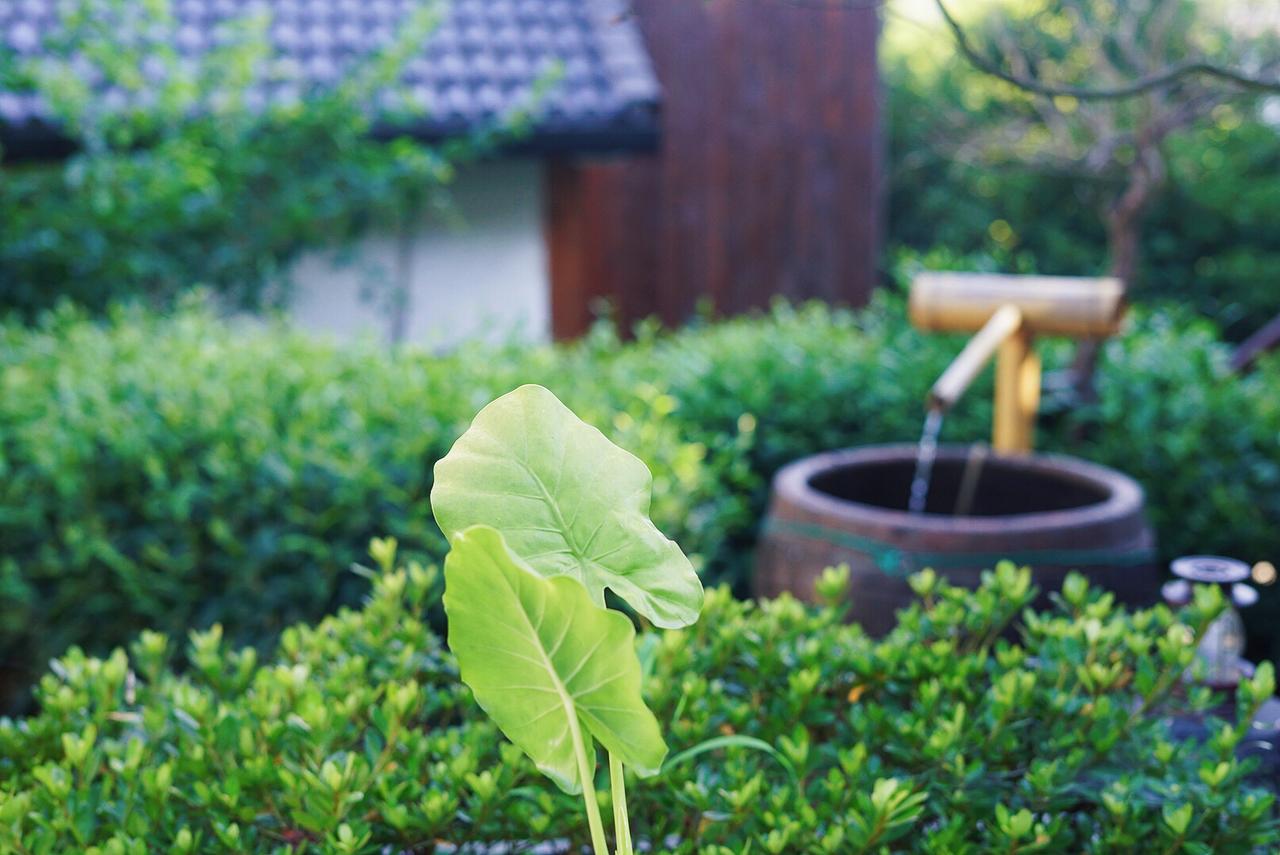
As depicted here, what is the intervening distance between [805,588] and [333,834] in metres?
1.56

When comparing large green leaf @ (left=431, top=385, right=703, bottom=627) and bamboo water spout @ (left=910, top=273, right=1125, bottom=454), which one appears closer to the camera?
large green leaf @ (left=431, top=385, right=703, bottom=627)

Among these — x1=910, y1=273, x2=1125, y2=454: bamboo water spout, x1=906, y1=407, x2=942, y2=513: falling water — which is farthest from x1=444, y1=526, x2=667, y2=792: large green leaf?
x1=906, y1=407, x2=942, y2=513: falling water

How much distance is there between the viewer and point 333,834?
4.26 feet

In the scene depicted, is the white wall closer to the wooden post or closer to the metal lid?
the wooden post

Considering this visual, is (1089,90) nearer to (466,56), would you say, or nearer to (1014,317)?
(1014,317)

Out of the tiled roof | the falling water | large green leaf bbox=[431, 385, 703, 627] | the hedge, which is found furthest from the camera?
the tiled roof

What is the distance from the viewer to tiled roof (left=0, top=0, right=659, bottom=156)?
21.0ft

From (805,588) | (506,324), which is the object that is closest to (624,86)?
(506,324)

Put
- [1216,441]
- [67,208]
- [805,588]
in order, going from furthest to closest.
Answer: [67,208]
[1216,441]
[805,588]

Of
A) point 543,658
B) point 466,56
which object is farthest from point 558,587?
point 466,56

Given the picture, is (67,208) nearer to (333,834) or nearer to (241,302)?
(241,302)

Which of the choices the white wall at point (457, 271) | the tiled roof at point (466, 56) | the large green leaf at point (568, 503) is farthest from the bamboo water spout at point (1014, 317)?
the white wall at point (457, 271)

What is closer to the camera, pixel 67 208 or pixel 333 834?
pixel 333 834

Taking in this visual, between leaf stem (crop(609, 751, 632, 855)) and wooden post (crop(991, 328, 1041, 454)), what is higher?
leaf stem (crop(609, 751, 632, 855))
